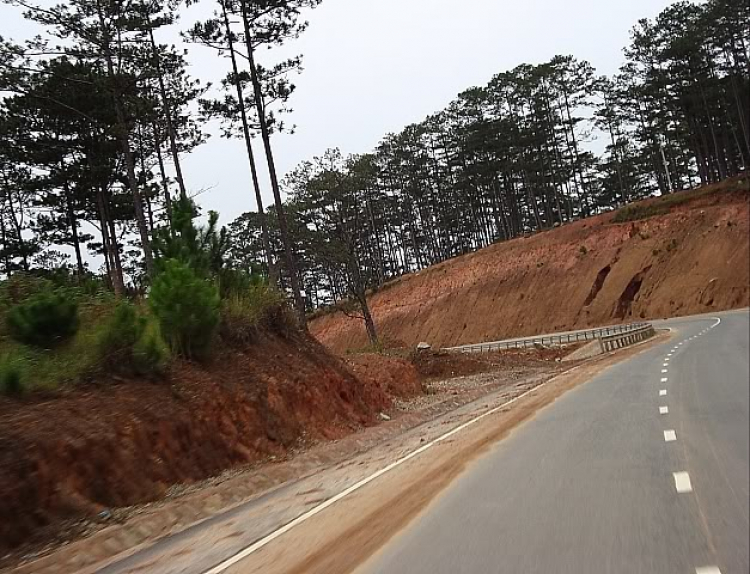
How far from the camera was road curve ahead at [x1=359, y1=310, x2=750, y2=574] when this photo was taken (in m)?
5.80

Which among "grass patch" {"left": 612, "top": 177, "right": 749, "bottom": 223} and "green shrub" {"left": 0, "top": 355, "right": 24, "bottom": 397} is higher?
"grass patch" {"left": 612, "top": 177, "right": 749, "bottom": 223}

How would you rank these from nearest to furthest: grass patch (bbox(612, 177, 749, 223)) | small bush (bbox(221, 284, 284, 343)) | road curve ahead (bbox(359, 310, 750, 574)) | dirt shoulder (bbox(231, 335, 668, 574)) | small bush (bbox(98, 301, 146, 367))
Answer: road curve ahead (bbox(359, 310, 750, 574))
dirt shoulder (bbox(231, 335, 668, 574))
small bush (bbox(98, 301, 146, 367))
small bush (bbox(221, 284, 284, 343))
grass patch (bbox(612, 177, 749, 223))

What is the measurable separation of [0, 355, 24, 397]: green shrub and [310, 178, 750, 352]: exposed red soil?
11.9 m

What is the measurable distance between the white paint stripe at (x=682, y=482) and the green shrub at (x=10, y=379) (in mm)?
9060

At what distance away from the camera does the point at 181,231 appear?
18797mm

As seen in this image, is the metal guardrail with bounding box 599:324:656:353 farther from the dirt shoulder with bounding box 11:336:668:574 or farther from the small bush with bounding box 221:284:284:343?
the small bush with bounding box 221:284:284:343

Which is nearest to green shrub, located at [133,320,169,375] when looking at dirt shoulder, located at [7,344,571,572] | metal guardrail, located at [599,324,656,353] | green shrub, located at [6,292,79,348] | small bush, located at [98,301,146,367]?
small bush, located at [98,301,146,367]

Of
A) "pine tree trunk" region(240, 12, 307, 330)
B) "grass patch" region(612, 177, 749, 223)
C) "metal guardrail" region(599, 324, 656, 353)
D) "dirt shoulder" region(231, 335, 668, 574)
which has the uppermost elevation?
"pine tree trunk" region(240, 12, 307, 330)

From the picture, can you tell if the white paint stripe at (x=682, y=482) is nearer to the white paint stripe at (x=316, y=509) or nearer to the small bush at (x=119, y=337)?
the white paint stripe at (x=316, y=509)

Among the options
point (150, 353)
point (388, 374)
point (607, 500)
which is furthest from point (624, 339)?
point (607, 500)

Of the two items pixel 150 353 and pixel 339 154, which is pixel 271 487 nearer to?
pixel 150 353

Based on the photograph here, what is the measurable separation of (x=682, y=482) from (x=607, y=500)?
2.87ft

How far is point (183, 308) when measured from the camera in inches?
617

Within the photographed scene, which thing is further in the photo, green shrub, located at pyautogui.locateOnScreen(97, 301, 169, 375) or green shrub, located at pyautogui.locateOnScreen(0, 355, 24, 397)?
green shrub, located at pyautogui.locateOnScreen(97, 301, 169, 375)
